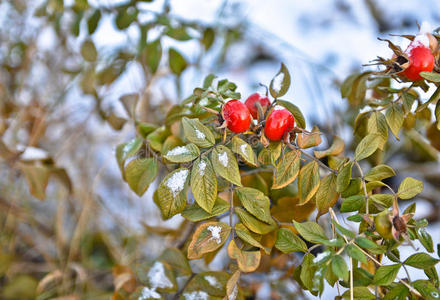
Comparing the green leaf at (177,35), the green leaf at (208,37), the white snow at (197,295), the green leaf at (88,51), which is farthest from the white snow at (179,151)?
the green leaf at (208,37)

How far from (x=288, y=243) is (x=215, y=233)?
0.09 metres

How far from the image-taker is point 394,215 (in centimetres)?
36

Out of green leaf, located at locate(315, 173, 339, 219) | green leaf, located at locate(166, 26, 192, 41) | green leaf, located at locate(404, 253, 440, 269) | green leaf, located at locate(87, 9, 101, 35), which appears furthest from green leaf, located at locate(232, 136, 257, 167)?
green leaf, located at locate(87, 9, 101, 35)

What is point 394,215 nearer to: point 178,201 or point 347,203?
point 347,203

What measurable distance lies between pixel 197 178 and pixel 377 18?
62.8 inches

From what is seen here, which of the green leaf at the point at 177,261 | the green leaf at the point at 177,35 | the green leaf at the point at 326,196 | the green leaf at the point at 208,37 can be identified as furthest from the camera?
the green leaf at the point at 208,37

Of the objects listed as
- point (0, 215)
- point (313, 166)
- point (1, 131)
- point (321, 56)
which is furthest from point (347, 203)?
point (321, 56)

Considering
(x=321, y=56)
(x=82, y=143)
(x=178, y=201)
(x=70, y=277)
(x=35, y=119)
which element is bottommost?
(x=70, y=277)

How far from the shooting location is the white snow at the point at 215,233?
0.41 m

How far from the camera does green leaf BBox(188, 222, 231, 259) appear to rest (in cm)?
40

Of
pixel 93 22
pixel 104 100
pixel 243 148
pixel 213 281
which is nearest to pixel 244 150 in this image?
pixel 243 148

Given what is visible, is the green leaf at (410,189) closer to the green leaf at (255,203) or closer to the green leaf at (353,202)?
the green leaf at (353,202)

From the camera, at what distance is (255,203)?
0.42 metres

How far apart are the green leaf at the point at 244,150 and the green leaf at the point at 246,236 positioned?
0.08 metres
